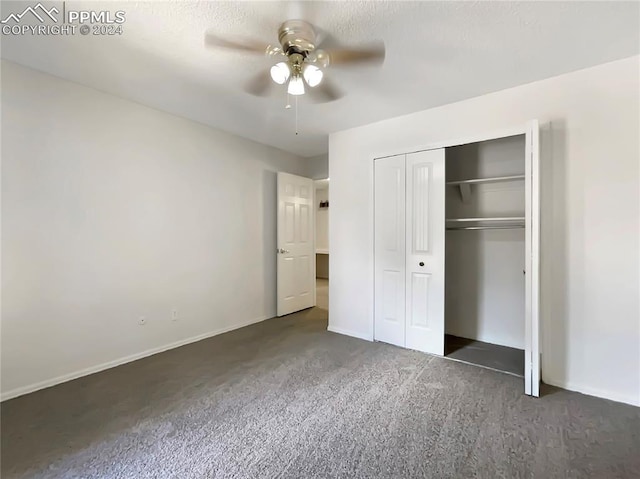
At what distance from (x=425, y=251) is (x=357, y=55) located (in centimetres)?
189

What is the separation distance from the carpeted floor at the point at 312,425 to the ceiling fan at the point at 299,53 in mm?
2156

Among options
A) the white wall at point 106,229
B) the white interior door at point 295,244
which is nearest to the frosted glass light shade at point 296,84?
the white wall at point 106,229

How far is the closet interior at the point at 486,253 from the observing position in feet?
10.3

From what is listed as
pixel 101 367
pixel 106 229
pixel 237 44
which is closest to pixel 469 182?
pixel 237 44

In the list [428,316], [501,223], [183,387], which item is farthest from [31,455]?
[501,223]

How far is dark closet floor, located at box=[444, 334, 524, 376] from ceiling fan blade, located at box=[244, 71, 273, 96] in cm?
299

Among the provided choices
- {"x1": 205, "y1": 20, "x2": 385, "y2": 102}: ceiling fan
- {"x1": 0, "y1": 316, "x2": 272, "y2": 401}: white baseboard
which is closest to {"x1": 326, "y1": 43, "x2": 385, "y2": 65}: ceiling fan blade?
{"x1": 205, "y1": 20, "x2": 385, "y2": 102}: ceiling fan

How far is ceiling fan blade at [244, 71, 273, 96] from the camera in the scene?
2422 mm

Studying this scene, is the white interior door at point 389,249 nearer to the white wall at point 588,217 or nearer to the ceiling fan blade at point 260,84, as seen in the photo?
the white wall at point 588,217

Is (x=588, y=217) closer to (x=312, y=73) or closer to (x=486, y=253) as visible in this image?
(x=486, y=253)

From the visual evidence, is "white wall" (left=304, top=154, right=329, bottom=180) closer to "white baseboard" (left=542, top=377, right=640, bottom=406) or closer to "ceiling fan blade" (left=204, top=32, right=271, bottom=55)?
"ceiling fan blade" (left=204, top=32, right=271, bottom=55)

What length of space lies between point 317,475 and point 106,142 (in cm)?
304

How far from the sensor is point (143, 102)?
2945mm

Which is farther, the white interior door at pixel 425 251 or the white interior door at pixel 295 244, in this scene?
the white interior door at pixel 295 244
